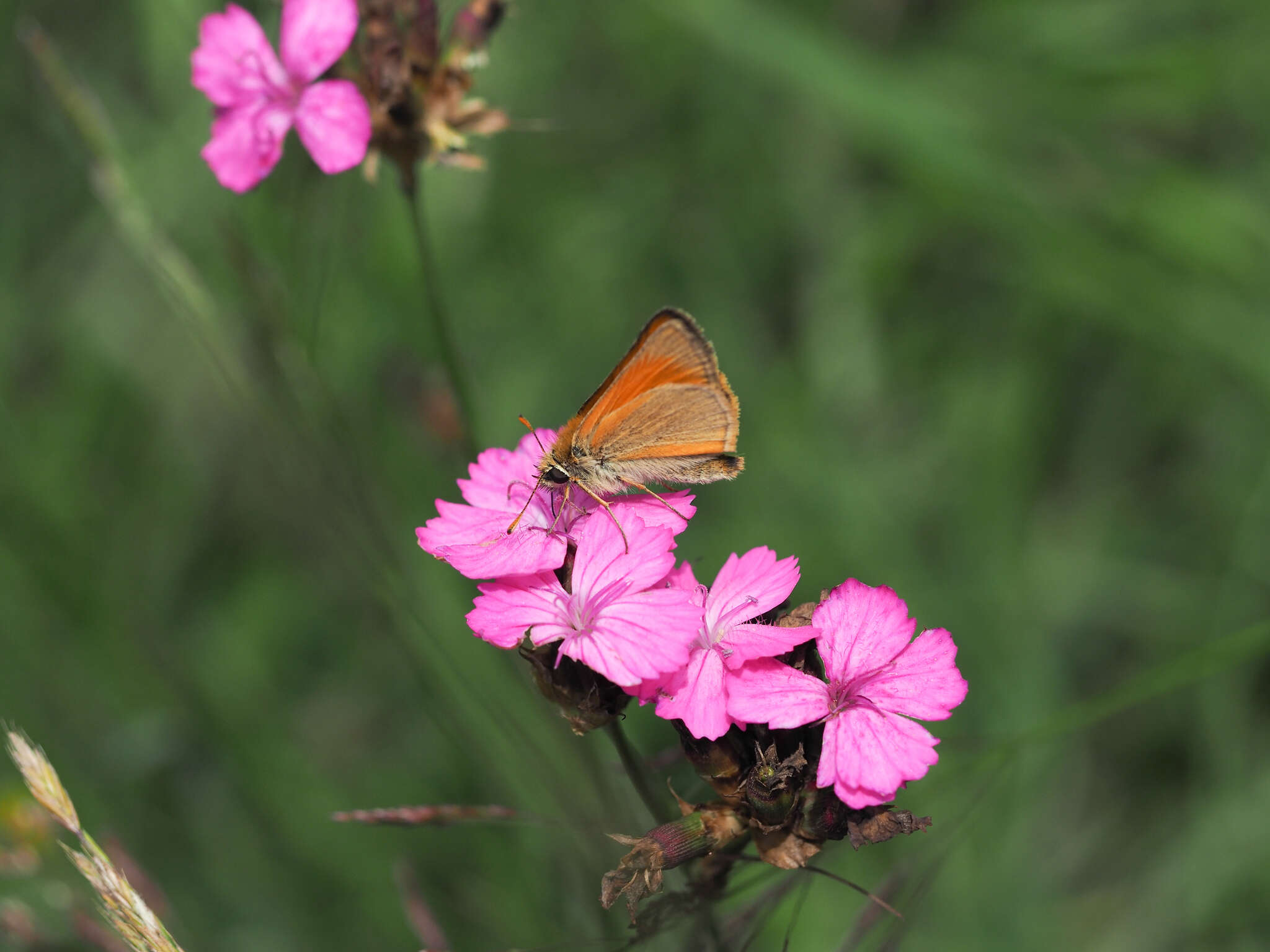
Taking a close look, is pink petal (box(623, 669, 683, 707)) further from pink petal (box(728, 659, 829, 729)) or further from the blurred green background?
the blurred green background

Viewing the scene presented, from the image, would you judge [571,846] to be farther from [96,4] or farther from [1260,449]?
[96,4]

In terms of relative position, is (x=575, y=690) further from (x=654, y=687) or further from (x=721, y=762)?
(x=721, y=762)

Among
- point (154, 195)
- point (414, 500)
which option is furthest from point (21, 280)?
point (414, 500)

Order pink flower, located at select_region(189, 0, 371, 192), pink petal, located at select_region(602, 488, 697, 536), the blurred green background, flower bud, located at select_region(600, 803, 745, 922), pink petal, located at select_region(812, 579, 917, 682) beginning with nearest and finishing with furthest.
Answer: flower bud, located at select_region(600, 803, 745, 922)
pink petal, located at select_region(812, 579, 917, 682)
pink petal, located at select_region(602, 488, 697, 536)
pink flower, located at select_region(189, 0, 371, 192)
the blurred green background

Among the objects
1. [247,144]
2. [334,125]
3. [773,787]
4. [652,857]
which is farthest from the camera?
[247,144]

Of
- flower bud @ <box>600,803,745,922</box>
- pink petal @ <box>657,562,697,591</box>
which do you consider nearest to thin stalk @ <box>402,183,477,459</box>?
pink petal @ <box>657,562,697,591</box>

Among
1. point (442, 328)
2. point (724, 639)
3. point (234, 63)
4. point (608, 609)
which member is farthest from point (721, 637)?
point (234, 63)
